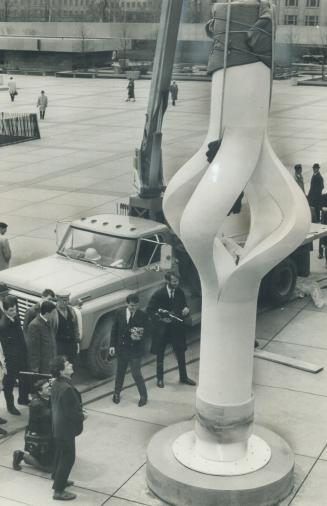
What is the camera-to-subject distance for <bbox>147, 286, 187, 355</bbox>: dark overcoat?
34.0 feet

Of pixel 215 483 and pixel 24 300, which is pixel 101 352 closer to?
pixel 24 300

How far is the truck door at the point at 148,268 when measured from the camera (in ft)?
37.5

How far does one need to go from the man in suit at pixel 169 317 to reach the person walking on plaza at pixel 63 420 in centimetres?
273

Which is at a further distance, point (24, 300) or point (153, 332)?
point (24, 300)

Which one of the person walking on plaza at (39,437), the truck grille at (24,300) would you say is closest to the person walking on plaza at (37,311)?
the truck grille at (24,300)

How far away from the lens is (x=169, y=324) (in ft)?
34.0

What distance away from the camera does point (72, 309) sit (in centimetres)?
1024

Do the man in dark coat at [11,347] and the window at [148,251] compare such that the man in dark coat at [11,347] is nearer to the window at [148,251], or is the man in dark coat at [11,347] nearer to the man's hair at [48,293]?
the man's hair at [48,293]

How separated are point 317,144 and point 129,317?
2288 centimetres

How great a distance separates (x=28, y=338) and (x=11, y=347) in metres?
0.23

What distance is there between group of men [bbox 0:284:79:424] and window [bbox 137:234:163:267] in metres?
1.86

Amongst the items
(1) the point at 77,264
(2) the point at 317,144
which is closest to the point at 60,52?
(2) the point at 317,144

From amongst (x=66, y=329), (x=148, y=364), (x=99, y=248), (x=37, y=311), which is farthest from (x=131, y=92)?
(x=37, y=311)

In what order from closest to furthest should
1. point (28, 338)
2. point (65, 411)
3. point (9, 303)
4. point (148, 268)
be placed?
point (65, 411) < point (9, 303) < point (28, 338) < point (148, 268)
